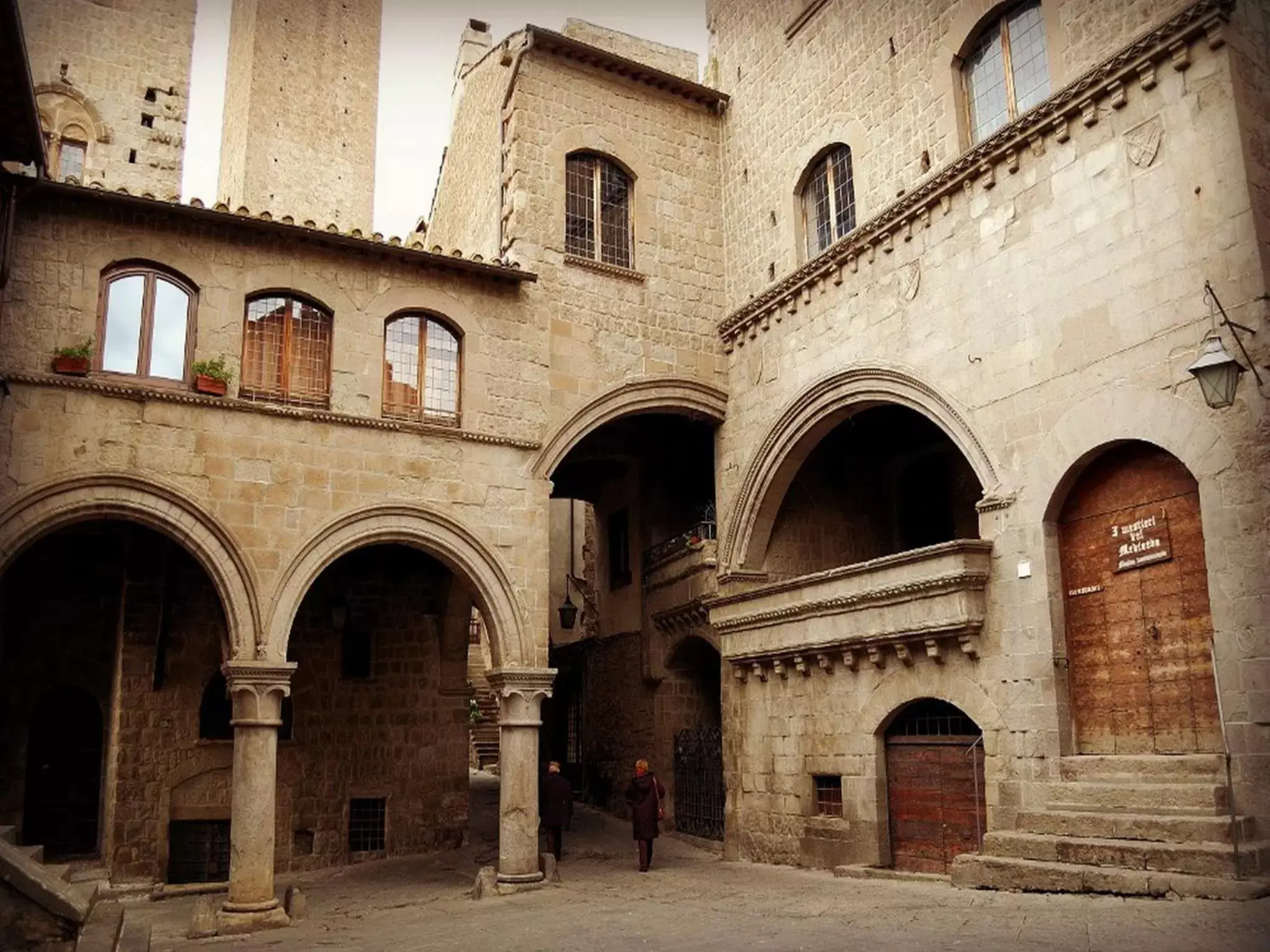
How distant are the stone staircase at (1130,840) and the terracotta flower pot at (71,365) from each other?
10142 millimetres

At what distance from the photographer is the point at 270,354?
13375mm

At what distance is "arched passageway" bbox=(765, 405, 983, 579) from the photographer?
53.1 feet

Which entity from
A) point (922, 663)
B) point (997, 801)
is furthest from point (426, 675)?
point (997, 801)

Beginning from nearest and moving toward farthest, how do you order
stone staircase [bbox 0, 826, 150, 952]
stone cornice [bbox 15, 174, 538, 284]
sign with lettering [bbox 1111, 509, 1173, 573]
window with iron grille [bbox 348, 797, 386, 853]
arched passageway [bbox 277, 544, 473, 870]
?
stone staircase [bbox 0, 826, 150, 952] → sign with lettering [bbox 1111, 509, 1173, 573] → stone cornice [bbox 15, 174, 538, 284] → arched passageway [bbox 277, 544, 473, 870] → window with iron grille [bbox 348, 797, 386, 853]

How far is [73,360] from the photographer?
39.2 ft

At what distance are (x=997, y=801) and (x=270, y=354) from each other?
940 cm

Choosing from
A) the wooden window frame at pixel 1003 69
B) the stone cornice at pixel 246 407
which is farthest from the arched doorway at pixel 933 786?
the wooden window frame at pixel 1003 69

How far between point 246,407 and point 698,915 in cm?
738

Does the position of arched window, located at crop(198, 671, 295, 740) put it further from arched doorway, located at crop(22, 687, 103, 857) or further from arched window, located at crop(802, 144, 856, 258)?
arched window, located at crop(802, 144, 856, 258)

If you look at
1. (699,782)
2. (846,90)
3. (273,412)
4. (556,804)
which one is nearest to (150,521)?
(273,412)

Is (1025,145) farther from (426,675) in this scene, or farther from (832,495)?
(426,675)

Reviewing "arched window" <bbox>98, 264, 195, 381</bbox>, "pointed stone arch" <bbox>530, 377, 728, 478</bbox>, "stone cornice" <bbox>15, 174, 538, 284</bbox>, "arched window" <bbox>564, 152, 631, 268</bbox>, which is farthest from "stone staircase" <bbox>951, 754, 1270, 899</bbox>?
"arched window" <bbox>98, 264, 195, 381</bbox>

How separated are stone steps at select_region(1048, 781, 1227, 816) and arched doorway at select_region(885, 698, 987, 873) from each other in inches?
67.0

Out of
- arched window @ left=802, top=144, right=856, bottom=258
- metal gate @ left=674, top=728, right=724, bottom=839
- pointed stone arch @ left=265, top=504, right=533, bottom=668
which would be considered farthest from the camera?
metal gate @ left=674, top=728, right=724, bottom=839
